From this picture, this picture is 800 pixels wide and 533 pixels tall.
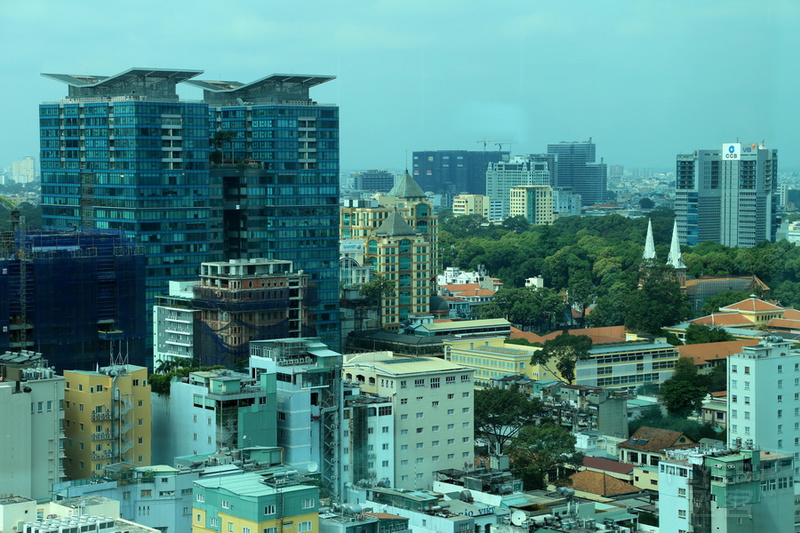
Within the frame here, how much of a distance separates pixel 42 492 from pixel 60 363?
3.00m

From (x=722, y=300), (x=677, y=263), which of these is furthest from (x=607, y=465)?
(x=677, y=263)

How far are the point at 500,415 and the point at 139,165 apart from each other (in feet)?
18.9

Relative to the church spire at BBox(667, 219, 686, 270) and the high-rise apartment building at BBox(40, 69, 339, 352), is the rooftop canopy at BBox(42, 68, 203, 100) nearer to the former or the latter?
the high-rise apartment building at BBox(40, 69, 339, 352)

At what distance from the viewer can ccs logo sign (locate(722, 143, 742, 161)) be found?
1029 inches

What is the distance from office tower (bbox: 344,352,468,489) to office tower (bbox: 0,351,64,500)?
108 inches

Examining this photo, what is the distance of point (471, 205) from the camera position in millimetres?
44594

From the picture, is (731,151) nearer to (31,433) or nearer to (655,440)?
(655,440)

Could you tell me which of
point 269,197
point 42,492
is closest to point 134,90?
point 269,197

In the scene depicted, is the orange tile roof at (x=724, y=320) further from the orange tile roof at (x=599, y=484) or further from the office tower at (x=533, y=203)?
the office tower at (x=533, y=203)

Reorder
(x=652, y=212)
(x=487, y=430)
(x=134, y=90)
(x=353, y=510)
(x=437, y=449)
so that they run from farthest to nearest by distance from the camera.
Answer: (x=652, y=212), (x=134, y=90), (x=487, y=430), (x=437, y=449), (x=353, y=510)

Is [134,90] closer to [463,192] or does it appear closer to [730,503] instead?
[730,503]

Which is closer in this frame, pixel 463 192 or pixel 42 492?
pixel 42 492

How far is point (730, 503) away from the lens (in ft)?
32.1

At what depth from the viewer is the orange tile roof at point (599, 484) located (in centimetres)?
1209
